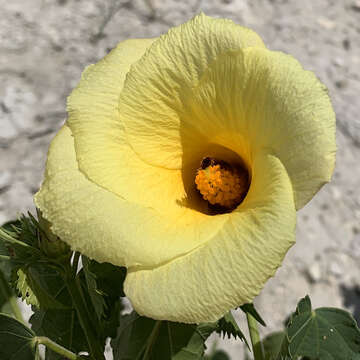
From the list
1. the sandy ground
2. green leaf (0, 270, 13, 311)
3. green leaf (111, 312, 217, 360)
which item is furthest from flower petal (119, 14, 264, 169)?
the sandy ground

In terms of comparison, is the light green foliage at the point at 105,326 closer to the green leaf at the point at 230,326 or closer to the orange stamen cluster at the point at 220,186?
the green leaf at the point at 230,326

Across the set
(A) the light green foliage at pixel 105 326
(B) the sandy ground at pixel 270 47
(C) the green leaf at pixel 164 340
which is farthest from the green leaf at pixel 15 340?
(B) the sandy ground at pixel 270 47

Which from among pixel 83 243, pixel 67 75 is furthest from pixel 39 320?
pixel 67 75

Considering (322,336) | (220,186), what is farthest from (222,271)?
(322,336)

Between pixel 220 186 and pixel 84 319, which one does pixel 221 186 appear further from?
pixel 84 319

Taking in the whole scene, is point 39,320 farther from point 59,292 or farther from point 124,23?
point 124,23

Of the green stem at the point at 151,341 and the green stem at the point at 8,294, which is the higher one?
the green stem at the point at 151,341

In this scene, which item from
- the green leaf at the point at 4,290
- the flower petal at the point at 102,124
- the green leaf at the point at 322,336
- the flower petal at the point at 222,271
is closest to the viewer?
the flower petal at the point at 222,271

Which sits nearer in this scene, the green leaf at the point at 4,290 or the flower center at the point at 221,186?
the flower center at the point at 221,186

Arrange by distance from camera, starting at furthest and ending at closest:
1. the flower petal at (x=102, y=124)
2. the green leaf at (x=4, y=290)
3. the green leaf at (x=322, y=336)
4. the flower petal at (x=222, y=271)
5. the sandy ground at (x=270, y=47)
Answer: the sandy ground at (x=270, y=47) → the green leaf at (x=4, y=290) → the green leaf at (x=322, y=336) → the flower petal at (x=102, y=124) → the flower petal at (x=222, y=271)
